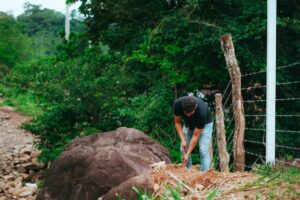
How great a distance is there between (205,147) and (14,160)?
753 cm

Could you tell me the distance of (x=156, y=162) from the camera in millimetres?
7230

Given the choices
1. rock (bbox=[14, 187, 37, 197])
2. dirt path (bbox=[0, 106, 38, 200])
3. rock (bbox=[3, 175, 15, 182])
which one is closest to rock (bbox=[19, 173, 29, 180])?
dirt path (bbox=[0, 106, 38, 200])

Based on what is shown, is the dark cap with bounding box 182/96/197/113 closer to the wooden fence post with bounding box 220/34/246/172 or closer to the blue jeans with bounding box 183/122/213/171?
the blue jeans with bounding box 183/122/213/171

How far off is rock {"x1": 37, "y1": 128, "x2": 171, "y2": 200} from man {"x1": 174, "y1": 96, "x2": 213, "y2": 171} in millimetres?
420

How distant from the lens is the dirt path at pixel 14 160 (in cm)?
1058

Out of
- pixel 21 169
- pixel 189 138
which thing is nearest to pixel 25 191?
pixel 21 169

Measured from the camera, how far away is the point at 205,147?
7.66 metres

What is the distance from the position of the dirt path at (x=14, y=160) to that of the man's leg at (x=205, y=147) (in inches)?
157

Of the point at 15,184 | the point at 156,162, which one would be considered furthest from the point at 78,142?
the point at 15,184

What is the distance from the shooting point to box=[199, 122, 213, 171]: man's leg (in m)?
7.63

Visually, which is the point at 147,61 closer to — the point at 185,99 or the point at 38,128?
the point at 38,128

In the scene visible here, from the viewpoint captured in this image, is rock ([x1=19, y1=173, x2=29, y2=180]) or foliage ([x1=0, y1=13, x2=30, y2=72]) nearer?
rock ([x1=19, y1=173, x2=29, y2=180])

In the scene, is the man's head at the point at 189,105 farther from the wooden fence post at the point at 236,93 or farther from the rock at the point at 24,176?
the rock at the point at 24,176

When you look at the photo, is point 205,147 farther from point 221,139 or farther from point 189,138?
point 189,138
